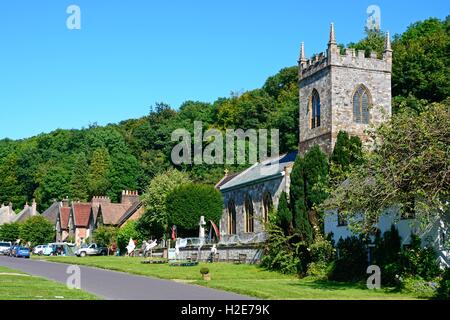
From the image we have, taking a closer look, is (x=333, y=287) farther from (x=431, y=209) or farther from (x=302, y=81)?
(x=302, y=81)

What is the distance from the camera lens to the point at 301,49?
4866 centimetres

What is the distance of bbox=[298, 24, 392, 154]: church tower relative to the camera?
43281 millimetres

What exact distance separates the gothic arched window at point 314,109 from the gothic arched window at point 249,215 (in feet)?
30.7

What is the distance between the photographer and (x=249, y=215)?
172ft

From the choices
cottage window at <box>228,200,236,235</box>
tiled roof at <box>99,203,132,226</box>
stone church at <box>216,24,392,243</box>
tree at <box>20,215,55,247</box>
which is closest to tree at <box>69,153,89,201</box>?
tree at <box>20,215,55,247</box>

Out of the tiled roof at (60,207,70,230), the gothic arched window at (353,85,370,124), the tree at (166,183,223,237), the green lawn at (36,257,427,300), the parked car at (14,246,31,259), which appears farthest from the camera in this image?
the tiled roof at (60,207,70,230)

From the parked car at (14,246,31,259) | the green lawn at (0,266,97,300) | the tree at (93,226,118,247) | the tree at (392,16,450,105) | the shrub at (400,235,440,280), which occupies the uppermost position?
the tree at (392,16,450,105)

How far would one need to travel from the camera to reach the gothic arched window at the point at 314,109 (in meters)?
45.2

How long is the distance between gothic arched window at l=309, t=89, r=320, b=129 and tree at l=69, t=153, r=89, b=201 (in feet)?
230

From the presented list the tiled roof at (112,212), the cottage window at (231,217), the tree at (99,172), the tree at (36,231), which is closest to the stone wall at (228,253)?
the cottage window at (231,217)

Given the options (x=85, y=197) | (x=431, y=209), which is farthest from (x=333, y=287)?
(x=85, y=197)

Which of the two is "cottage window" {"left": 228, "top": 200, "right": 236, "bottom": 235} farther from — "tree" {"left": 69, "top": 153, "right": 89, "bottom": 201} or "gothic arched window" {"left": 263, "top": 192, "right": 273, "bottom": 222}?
"tree" {"left": 69, "top": 153, "right": 89, "bottom": 201}

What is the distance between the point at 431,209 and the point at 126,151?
313 ft

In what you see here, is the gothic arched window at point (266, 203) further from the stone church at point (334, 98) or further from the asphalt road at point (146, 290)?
the asphalt road at point (146, 290)
